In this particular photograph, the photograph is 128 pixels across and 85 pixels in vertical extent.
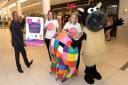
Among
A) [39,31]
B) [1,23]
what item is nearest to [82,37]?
[39,31]

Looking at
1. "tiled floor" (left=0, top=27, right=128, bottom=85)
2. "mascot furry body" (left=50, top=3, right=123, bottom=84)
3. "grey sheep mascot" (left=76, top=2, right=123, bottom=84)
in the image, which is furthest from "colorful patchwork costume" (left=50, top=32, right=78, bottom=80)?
"tiled floor" (left=0, top=27, right=128, bottom=85)

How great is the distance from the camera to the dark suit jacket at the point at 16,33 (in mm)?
2938

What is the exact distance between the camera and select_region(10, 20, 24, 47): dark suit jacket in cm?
294

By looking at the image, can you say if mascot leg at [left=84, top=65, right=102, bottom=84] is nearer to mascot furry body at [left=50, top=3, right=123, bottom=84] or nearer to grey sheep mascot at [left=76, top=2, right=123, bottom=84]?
grey sheep mascot at [left=76, top=2, right=123, bottom=84]

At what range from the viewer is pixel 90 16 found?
Result: 2.27 meters

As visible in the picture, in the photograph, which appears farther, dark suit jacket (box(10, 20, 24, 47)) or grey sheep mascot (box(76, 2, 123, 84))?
dark suit jacket (box(10, 20, 24, 47))

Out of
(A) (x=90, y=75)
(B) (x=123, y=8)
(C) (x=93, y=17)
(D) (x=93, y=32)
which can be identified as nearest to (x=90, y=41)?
(D) (x=93, y=32)

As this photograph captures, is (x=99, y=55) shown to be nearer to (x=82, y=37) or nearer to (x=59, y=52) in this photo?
(x=82, y=37)

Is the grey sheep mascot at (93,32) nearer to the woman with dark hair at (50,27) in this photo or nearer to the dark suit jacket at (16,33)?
the woman with dark hair at (50,27)

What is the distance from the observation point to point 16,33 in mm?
2986

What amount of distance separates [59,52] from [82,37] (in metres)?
0.46

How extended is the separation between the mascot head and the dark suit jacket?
1339mm

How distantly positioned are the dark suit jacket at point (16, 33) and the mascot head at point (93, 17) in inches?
52.7

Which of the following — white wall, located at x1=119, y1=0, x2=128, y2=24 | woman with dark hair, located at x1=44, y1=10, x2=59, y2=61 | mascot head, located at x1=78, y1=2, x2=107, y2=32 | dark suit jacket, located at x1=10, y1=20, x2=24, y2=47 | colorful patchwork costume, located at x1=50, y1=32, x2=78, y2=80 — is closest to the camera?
mascot head, located at x1=78, y1=2, x2=107, y2=32
